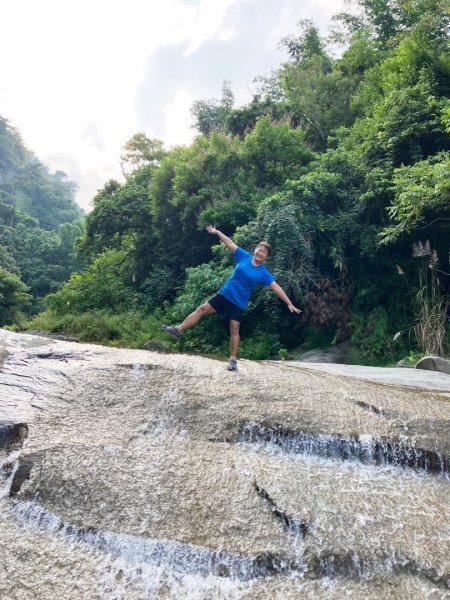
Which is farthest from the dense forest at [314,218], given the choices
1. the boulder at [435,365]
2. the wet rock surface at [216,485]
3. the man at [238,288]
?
the wet rock surface at [216,485]

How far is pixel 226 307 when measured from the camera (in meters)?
6.23

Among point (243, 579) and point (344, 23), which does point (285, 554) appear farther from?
point (344, 23)

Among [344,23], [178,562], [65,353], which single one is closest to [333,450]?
[178,562]

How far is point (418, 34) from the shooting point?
1241cm

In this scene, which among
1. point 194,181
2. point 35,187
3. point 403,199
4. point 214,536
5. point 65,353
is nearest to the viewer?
point 214,536

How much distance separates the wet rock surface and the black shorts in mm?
754

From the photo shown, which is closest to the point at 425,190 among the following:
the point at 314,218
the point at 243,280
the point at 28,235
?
the point at 314,218

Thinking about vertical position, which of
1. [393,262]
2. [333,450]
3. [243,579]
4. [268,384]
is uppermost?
[393,262]

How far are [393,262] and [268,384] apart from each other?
7.75m

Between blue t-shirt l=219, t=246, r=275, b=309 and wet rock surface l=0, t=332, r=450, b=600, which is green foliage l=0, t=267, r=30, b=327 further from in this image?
blue t-shirt l=219, t=246, r=275, b=309

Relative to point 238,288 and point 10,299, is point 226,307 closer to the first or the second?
point 238,288

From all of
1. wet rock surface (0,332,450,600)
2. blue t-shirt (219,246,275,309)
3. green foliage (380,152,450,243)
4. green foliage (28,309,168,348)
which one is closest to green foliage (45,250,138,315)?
green foliage (28,309,168,348)

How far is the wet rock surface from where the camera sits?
346cm

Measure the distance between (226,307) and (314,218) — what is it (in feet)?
23.5
